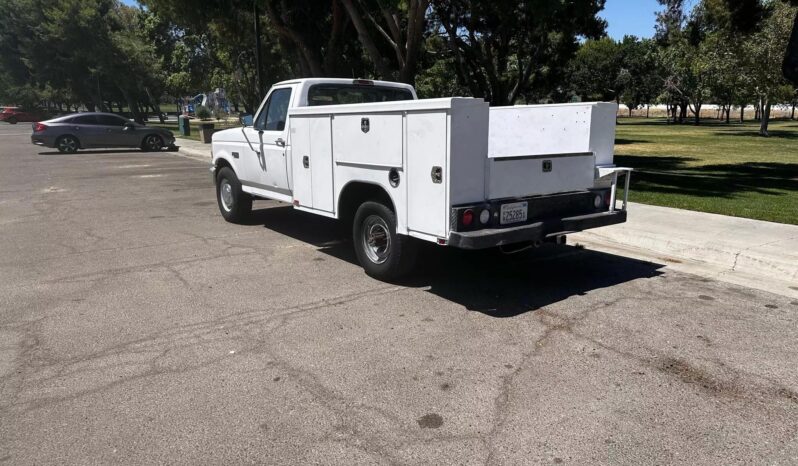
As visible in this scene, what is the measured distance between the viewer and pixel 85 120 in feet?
75.8

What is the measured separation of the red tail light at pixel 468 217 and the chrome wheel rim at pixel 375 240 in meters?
1.18

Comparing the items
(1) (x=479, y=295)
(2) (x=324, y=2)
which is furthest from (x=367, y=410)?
(2) (x=324, y=2)

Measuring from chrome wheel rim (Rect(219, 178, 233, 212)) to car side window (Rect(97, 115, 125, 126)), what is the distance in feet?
55.1

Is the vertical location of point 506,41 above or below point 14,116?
above

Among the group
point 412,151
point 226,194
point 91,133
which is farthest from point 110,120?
point 412,151

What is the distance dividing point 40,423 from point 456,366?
264cm

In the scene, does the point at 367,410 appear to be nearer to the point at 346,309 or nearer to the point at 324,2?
the point at 346,309

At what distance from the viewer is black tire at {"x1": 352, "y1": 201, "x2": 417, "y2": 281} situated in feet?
19.2

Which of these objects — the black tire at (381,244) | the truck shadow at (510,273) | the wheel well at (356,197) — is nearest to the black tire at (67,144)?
the truck shadow at (510,273)

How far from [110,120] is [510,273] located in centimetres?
Answer: 2225

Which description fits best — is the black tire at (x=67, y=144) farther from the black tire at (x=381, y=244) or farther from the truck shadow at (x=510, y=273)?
the black tire at (x=381, y=244)

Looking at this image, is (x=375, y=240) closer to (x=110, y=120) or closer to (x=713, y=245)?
(x=713, y=245)

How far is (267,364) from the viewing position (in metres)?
4.19

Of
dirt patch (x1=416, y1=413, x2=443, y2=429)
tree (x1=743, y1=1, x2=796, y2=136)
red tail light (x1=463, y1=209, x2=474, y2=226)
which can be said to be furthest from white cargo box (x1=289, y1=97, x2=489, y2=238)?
tree (x1=743, y1=1, x2=796, y2=136)
